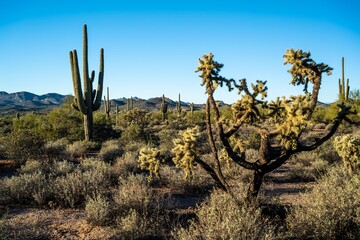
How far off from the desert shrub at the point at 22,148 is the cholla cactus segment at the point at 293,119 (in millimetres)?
11379

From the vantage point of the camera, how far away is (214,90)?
554cm

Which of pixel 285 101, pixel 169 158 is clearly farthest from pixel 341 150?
pixel 169 158

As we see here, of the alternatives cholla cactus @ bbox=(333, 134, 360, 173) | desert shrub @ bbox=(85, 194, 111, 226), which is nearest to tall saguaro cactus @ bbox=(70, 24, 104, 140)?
desert shrub @ bbox=(85, 194, 111, 226)

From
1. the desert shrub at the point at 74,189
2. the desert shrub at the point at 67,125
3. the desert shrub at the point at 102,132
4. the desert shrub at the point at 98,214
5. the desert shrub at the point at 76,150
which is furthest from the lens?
the desert shrub at the point at 102,132

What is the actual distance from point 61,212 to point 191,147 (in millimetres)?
3615

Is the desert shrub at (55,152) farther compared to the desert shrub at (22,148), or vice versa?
the desert shrub at (55,152)

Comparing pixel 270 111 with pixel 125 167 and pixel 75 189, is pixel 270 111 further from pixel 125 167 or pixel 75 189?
pixel 125 167

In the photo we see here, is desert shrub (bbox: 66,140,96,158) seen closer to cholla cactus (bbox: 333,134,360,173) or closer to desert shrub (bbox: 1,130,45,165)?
desert shrub (bbox: 1,130,45,165)

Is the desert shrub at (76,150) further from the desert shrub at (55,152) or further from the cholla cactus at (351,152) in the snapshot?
the cholla cactus at (351,152)

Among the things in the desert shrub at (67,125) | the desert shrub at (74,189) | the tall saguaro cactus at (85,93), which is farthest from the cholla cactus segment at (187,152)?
the desert shrub at (67,125)

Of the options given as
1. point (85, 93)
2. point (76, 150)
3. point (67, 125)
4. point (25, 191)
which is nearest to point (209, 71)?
point (25, 191)

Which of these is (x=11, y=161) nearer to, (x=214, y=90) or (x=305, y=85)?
(x=214, y=90)

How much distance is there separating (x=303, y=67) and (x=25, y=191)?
23.1 feet

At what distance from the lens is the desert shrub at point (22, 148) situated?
13.3 meters
